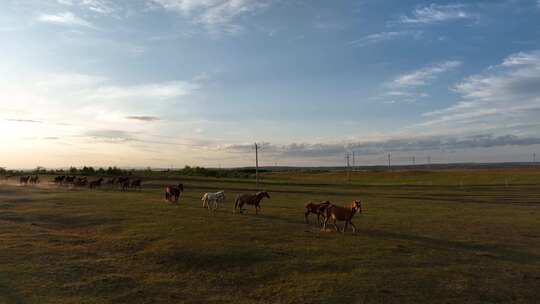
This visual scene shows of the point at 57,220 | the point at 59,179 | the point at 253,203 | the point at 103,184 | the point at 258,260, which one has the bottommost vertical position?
the point at 258,260

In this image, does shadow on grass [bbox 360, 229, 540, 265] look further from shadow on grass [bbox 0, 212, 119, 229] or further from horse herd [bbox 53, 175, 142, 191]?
horse herd [bbox 53, 175, 142, 191]

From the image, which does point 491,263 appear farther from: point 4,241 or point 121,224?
point 4,241

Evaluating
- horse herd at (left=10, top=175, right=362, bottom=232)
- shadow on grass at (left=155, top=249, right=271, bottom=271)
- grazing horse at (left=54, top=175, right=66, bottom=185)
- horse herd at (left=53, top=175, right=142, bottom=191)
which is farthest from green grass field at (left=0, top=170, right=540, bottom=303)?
grazing horse at (left=54, top=175, right=66, bottom=185)

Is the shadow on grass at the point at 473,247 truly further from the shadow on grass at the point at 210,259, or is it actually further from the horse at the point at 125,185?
the horse at the point at 125,185

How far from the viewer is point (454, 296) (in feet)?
37.0

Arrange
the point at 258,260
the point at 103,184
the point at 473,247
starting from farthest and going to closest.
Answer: the point at 103,184
the point at 473,247
the point at 258,260

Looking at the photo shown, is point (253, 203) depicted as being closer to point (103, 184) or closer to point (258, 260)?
point (258, 260)

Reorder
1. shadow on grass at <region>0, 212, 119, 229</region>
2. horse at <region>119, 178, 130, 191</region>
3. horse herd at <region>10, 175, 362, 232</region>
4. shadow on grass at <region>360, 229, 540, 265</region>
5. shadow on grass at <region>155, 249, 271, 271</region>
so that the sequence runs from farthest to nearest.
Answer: horse at <region>119, 178, 130, 191</region> → shadow on grass at <region>0, 212, 119, 229</region> → horse herd at <region>10, 175, 362, 232</region> → shadow on grass at <region>360, 229, 540, 265</region> → shadow on grass at <region>155, 249, 271, 271</region>

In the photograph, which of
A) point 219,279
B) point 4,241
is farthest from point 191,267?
point 4,241

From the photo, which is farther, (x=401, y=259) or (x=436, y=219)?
(x=436, y=219)

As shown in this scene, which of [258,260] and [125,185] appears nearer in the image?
[258,260]

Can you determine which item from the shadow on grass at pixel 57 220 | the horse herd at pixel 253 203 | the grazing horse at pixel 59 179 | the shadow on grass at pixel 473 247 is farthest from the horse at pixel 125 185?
the shadow on grass at pixel 473 247

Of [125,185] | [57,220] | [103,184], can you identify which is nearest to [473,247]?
[57,220]

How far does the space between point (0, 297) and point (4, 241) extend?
7583 mm
